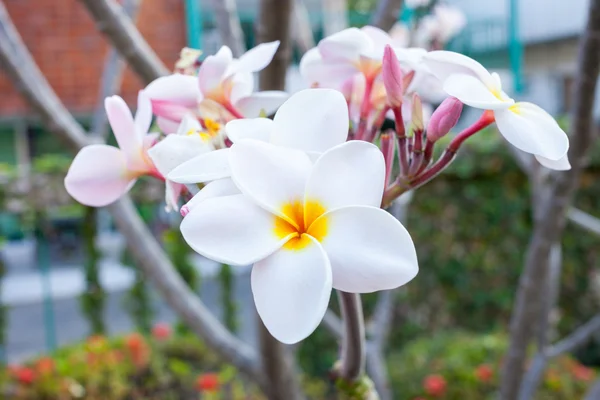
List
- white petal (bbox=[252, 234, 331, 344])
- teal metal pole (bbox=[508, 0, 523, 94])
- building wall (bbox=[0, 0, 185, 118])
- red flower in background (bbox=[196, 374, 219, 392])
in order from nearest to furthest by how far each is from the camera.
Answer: white petal (bbox=[252, 234, 331, 344]) < red flower in background (bbox=[196, 374, 219, 392]) < teal metal pole (bbox=[508, 0, 523, 94]) < building wall (bbox=[0, 0, 185, 118])

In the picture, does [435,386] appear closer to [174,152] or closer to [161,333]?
[161,333]

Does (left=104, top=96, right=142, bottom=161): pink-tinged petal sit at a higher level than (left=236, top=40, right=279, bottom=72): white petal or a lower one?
lower

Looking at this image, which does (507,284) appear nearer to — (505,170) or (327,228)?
(505,170)

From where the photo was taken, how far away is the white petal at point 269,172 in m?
0.34

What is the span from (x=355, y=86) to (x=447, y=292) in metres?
2.99

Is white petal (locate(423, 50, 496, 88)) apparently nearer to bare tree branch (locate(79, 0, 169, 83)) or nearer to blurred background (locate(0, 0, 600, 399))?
bare tree branch (locate(79, 0, 169, 83))

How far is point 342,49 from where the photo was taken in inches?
18.5

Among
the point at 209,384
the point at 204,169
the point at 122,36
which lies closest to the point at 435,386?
the point at 209,384

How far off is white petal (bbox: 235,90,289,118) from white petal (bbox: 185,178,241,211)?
138 mm

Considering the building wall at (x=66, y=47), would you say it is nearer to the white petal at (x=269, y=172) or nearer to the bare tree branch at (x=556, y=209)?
the bare tree branch at (x=556, y=209)

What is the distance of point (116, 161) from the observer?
1.57 ft

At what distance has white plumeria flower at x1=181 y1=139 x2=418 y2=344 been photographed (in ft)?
1.03

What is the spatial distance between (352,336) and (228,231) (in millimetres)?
203

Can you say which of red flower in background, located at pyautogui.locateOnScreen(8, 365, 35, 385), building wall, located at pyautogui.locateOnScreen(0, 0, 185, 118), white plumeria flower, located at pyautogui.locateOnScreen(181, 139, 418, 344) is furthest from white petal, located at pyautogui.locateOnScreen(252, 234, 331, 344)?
building wall, located at pyautogui.locateOnScreen(0, 0, 185, 118)
